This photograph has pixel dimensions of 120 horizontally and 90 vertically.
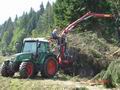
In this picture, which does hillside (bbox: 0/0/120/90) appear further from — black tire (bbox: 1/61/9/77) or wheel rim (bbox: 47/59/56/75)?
black tire (bbox: 1/61/9/77)

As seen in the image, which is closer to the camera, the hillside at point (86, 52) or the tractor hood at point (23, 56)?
the hillside at point (86, 52)

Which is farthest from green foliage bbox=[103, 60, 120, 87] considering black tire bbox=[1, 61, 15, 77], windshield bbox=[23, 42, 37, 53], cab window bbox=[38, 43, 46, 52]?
black tire bbox=[1, 61, 15, 77]

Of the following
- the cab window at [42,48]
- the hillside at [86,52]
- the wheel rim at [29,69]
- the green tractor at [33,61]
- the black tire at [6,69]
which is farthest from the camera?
the cab window at [42,48]

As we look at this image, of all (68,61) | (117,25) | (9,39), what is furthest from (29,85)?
(9,39)

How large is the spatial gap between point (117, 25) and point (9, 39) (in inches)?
5272

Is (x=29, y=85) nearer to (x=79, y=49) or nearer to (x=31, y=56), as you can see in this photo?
(x=31, y=56)

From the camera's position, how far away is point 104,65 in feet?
69.5

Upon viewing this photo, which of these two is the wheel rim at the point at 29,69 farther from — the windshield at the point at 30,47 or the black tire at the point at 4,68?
the black tire at the point at 4,68

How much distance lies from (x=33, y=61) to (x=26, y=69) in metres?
0.87

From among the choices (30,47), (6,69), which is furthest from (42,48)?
(6,69)

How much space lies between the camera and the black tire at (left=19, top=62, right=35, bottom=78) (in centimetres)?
1847

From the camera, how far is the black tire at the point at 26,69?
1847 centimetres

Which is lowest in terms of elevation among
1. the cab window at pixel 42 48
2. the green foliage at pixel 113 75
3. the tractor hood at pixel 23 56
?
the green foliage at pixel 113 75

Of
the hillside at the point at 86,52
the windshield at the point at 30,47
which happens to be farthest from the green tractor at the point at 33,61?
the hillside at the point at 86,52
